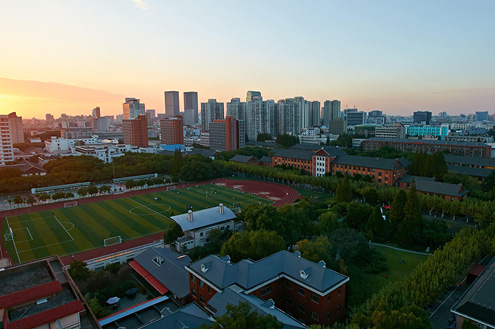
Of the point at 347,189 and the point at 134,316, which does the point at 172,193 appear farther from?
the point at 134,316

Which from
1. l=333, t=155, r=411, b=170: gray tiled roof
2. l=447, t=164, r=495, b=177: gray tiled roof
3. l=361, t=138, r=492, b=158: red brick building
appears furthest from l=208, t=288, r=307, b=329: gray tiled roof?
l=361, t=138, r=492, b=158: red brick building

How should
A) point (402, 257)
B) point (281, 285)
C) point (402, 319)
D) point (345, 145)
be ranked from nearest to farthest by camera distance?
point (402, 319), point (281, 285), point (402, 257), point (345, 145)

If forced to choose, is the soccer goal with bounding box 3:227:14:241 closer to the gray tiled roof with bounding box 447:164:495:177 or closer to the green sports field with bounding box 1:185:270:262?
the green sports field with bounding box 1:185:270:262

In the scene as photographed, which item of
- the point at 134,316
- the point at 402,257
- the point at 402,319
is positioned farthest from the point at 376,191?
the point at 134,316

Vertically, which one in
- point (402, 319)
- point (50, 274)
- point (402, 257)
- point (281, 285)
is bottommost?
point (402, 257)

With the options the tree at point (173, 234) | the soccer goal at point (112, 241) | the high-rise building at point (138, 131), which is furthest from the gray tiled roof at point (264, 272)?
the high-rise building at point (138, 131)
